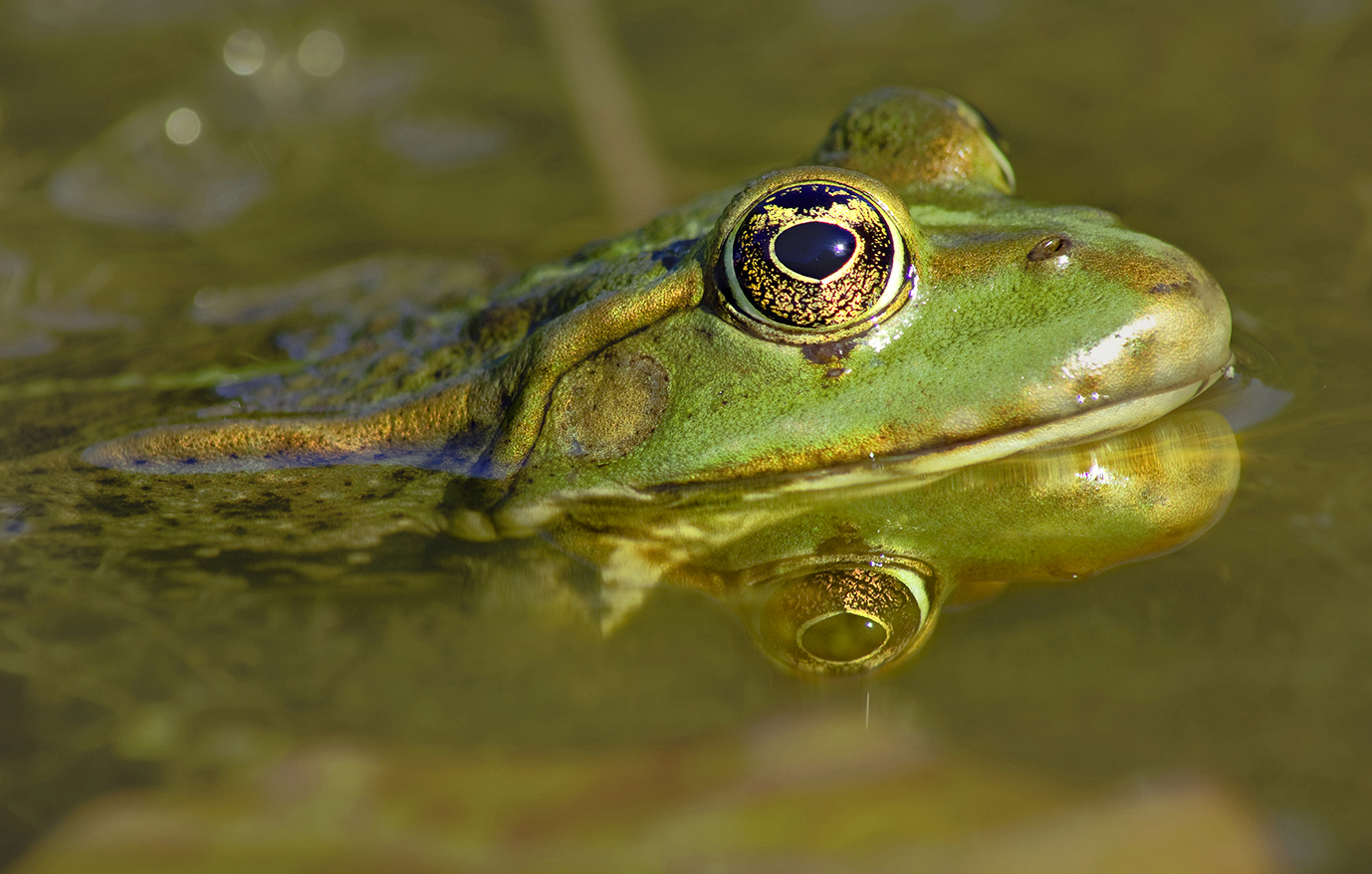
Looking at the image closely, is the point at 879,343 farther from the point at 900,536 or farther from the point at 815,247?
the point at 900,536

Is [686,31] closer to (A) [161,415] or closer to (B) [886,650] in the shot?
(A) [161,415]

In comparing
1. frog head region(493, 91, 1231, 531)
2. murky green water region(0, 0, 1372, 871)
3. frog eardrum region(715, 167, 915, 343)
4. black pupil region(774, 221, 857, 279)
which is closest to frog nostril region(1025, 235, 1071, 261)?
frog head region(493, 91, 1231, 531)

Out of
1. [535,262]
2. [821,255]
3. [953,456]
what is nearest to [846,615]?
[953,456]

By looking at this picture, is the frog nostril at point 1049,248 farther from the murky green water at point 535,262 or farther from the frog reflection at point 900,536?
the murky green water at point 535,262

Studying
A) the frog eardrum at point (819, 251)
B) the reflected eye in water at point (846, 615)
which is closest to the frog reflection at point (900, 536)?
the reflected eye in water at point (846, 615)

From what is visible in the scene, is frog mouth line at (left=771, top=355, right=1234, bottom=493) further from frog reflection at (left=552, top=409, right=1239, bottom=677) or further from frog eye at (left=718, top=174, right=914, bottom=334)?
frog eye at (left=718, top=174, right=914, bottom=334)

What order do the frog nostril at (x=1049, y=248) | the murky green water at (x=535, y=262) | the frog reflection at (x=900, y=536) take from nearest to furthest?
the murky green water at (x=535, y=262), the frog reflection at (x=900, y=536), the frog nostril at (x=1049, y=248)

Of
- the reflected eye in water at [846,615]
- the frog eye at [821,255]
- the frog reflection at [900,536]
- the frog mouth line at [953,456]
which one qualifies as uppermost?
the frog eye at [821,255]
